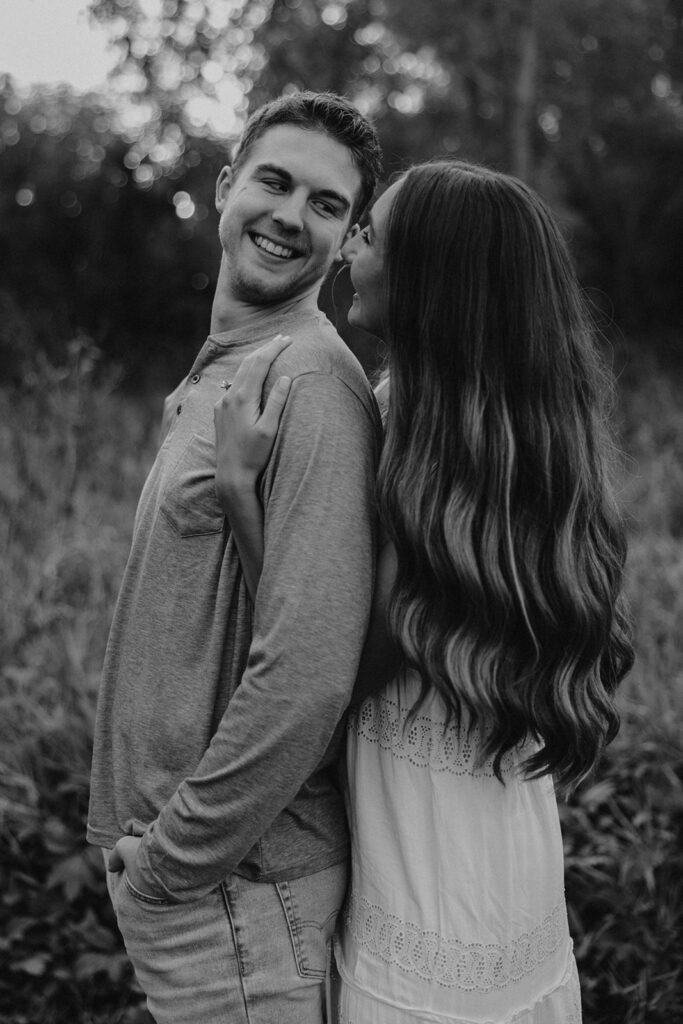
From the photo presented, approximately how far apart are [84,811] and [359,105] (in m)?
8.92

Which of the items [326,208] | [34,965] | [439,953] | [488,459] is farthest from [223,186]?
[34,965]

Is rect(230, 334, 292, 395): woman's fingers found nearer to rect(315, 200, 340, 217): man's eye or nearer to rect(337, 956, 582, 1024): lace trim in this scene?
rect(315, 200, 340, 217): man's eye

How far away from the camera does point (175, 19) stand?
31.1ft

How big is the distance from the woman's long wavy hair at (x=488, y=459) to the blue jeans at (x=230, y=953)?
0.43 meters

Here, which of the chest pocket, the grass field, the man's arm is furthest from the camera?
the grass field

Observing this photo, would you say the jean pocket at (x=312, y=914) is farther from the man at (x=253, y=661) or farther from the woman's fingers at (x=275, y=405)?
the woman's fingers at (x=275, y=405)

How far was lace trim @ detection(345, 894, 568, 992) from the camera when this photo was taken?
4.91 ft

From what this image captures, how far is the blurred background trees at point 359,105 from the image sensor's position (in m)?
9.76

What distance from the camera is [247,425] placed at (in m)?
1.50

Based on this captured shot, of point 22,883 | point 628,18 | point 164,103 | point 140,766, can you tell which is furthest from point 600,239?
point 140,766

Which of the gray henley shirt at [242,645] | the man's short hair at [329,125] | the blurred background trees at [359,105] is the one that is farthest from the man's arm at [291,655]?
the blurred background trees at [359,105]

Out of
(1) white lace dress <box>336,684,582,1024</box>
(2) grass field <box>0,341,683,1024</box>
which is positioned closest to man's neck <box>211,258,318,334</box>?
(1) white lace dress <box>336,684,582,1024</box>

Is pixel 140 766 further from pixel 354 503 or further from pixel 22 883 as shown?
A: pixel 22 883

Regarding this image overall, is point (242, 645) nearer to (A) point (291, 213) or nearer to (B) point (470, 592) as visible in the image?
(B) point (470, 592)
